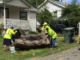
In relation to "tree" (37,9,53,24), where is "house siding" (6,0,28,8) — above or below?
above

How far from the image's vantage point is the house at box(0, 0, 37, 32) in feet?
47.5

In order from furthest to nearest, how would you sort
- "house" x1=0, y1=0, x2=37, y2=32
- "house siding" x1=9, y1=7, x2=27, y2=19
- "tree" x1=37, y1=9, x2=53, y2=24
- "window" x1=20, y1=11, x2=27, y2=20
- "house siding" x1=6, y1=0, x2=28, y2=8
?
1. "tree" x1=37, y1=9, x2=53, y2=24
2. "window" x1=20, y1=11, x2=27, y2=20
3. "house siding" x1=9, y1=7, x2=27, y2=19
4. "house siding" x1=6, y1=0, x2=28, y2=8
5. "house" x1=0, y1=0, x2=37, y2=32

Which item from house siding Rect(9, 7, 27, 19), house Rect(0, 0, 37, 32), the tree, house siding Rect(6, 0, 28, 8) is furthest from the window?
the tree

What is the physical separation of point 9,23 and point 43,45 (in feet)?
23.5

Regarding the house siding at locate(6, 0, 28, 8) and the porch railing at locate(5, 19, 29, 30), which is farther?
the house siding at locate(6, 0, 28, 8)

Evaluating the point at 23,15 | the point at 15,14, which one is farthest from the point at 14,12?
the point at 23,15

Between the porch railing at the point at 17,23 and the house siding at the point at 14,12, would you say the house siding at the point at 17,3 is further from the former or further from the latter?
the porch railing at the point at 17,23

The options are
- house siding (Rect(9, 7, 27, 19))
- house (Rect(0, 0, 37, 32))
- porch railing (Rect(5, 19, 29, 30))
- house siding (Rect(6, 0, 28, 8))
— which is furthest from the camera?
house siding (Rect(9, 7, 27, 19))

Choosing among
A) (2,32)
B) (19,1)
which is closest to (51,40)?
(2,32)

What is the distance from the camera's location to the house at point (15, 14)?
571 inches

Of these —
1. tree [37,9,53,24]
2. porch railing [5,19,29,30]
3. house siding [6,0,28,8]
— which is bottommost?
porch railing [5,19,29,30]

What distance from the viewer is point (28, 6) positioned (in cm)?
1728

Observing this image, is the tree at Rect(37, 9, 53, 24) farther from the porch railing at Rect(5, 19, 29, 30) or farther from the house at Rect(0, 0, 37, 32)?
the porch railing at Rect(5, 19, 29, 30)

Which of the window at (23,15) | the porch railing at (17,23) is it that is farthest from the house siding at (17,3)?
the porch railing at (17,23)
